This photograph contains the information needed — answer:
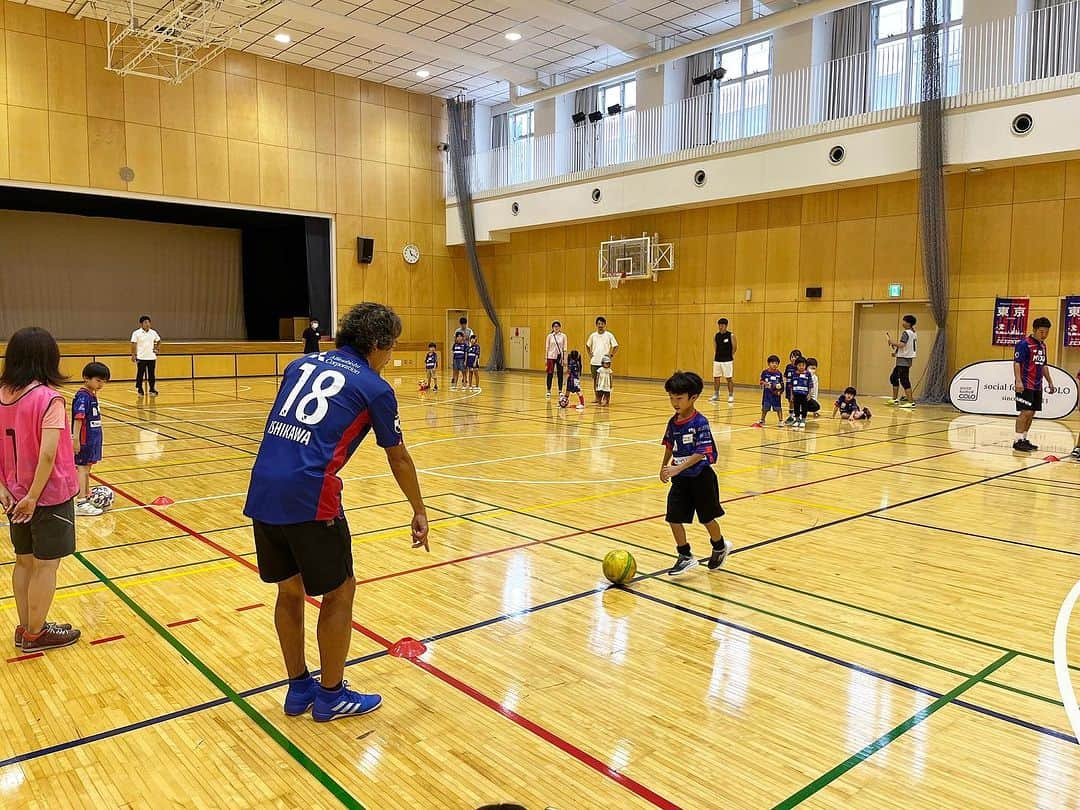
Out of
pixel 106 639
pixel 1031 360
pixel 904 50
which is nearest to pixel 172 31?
pixel 904 50

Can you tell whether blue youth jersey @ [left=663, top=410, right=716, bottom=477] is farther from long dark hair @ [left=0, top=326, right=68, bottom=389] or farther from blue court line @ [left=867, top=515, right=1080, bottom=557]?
long dark hair @ [left=0, top=326, right=68, bottom=389]

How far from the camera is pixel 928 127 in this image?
16.5 metres

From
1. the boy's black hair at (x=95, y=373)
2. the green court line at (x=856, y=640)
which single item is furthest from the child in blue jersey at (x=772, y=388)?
the boy's black hair at (x=95, y=373)

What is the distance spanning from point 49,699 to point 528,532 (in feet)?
11.9

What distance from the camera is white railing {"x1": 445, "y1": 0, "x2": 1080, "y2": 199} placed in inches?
632

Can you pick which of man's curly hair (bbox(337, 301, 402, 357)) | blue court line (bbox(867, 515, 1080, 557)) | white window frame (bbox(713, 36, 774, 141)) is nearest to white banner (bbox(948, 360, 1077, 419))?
white window frame (bbox(713, 36, 774, 141))

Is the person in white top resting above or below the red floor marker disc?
above

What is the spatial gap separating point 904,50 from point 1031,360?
10.4 m

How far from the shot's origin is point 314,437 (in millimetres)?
3115

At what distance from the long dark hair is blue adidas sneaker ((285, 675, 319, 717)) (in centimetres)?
186

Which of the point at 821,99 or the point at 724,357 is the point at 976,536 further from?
the point at 821,99

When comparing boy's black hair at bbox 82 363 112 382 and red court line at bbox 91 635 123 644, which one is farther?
boy's black hair at bbox 82 363 112 382

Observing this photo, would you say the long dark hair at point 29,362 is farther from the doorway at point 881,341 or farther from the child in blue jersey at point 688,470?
the doorway at point 881,341

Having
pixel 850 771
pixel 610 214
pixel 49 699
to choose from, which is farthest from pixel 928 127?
pixel 49 699
